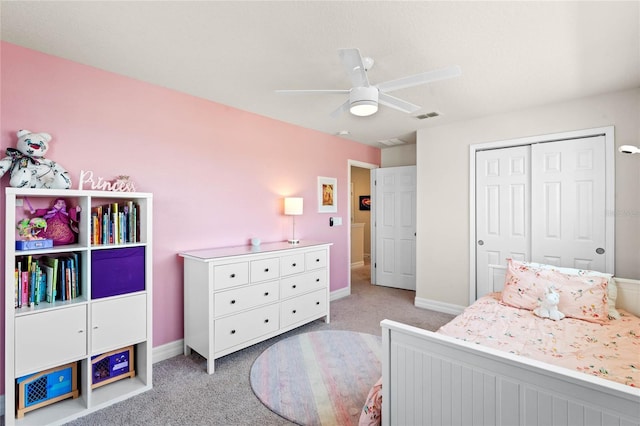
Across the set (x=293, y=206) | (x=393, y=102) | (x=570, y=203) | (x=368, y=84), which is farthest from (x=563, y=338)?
(x=293, y=206)

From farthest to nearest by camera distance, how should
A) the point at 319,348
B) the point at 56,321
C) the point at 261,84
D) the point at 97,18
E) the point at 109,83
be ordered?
the point at 319,348
the point at 261,84
the point at 109,83
the point at 56,321
the point at 97,18

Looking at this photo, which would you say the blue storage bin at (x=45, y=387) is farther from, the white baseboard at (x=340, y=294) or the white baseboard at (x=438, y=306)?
the white baseboard at (x=438, y=306)

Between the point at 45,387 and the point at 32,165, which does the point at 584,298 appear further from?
the point at 32,165

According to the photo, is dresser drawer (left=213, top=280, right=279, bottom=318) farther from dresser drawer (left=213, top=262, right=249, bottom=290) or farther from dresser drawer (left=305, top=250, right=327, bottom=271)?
dresser drawer (left=305, top=250, right=327, bottom=271)

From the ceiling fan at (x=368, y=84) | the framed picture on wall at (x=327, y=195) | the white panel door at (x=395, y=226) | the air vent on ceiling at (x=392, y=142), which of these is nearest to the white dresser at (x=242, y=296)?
the framed picture on wall at (x=327, y=195)

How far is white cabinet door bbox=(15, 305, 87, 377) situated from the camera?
5.97 ft

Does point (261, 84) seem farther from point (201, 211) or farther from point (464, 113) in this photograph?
point (464, 113)

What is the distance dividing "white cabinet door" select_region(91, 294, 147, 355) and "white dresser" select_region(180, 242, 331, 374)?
1.47 feet

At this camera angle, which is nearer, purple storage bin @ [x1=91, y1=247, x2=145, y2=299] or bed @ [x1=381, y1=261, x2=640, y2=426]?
bed @ [x1=381, y1=261, x2=640, y2=426]

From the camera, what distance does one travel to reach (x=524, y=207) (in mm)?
3416

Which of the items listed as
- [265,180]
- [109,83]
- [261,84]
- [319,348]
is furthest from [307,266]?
[109,83]

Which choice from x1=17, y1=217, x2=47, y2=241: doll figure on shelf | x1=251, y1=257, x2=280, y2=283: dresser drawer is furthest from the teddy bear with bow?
x1=251, y1=257, x2=280, y2=283: dresser drawer

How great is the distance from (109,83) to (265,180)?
1693 millimetres

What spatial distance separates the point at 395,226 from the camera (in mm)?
5113
